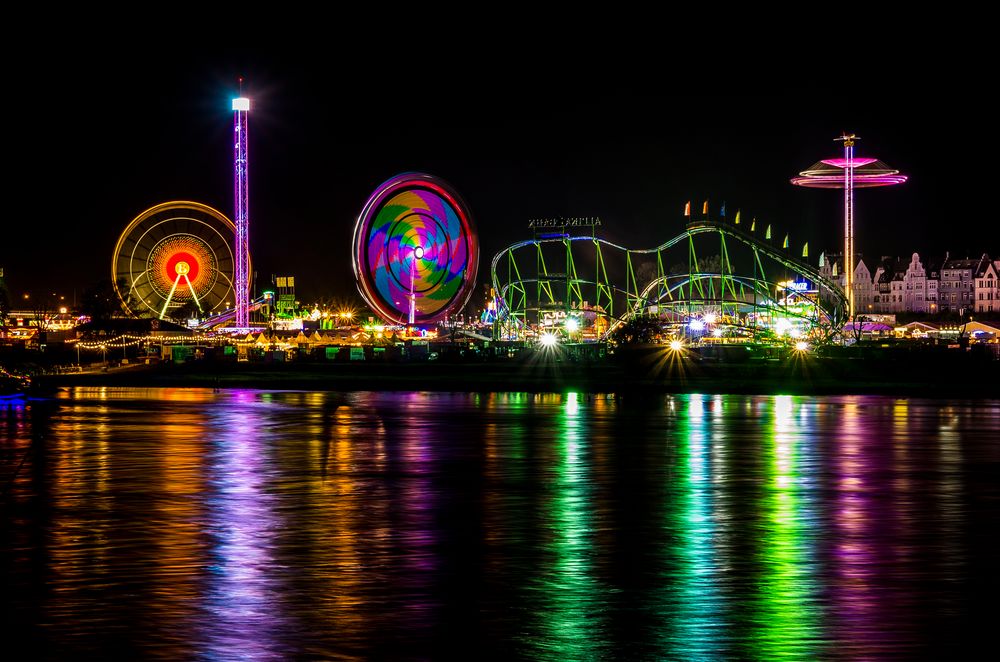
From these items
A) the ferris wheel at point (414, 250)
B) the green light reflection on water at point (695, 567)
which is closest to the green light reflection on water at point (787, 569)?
the green light reflection on water at point (695, 567)

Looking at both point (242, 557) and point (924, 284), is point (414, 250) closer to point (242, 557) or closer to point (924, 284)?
point (242, 557)

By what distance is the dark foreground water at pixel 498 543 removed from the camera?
29.0 ft

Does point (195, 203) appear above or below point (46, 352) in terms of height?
above

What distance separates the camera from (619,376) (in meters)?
45.7

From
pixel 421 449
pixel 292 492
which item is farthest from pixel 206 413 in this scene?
pixel 292 492

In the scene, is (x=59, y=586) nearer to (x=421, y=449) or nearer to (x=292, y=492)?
(x=292, y=492)

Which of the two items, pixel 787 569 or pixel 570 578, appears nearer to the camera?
pixel 570 578

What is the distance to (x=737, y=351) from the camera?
200ft

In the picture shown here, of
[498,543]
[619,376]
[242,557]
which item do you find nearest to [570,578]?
[498,543]

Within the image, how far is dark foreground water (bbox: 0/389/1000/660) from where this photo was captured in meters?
8.84

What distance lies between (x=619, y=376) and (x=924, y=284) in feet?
402

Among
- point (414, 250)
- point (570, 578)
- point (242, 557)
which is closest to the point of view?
point (570, 578)

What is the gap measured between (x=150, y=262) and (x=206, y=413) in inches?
2442

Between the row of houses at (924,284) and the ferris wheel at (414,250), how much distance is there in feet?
295
